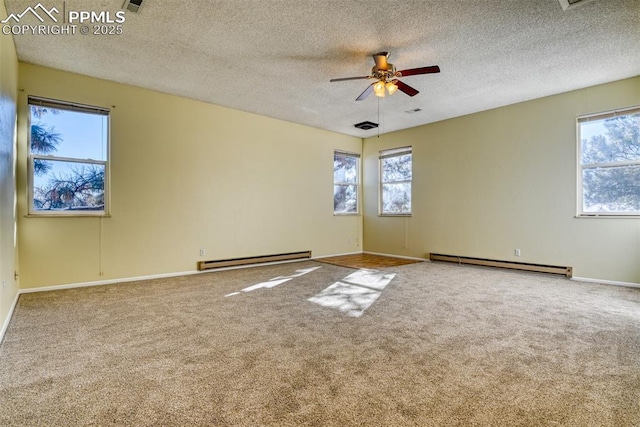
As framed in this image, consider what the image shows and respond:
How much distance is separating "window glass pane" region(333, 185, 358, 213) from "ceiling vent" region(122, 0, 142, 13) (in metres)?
5.23

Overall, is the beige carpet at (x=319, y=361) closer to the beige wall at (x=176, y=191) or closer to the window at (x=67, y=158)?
the beige wall at (x=176, y=191)

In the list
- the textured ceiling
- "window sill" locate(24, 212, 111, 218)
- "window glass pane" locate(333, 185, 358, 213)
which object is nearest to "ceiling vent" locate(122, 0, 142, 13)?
the textured ceiling

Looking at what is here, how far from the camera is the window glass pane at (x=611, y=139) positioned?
174 inches

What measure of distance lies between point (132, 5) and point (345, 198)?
18.6 feet

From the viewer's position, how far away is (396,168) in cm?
742

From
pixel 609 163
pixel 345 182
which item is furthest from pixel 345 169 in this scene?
pixel 609 163

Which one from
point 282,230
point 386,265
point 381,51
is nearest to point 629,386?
point 381,51

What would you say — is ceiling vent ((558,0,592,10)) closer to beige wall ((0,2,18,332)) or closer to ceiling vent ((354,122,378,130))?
ceiling vent ((354,122,378,130))

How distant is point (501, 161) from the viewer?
567cm

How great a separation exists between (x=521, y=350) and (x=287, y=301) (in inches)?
88.7

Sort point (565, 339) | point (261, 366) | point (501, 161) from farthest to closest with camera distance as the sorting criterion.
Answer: point (501, 161) < point (565, 339) < point (261, 366)

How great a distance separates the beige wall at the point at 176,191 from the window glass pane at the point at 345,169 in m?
0.55

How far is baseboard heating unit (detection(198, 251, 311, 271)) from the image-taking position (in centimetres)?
547

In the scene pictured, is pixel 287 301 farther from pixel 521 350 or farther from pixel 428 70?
pixel 428 70
